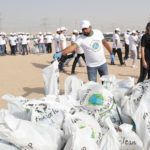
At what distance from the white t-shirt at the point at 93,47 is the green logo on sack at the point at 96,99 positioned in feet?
8.27

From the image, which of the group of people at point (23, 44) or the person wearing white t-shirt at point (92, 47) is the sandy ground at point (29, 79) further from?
the group of people at point (23, 44)

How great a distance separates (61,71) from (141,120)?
8.84 m

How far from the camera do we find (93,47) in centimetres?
629

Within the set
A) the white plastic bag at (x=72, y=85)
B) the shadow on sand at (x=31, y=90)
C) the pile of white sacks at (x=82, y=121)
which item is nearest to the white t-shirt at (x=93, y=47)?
the white plastic bag at (x=72, y=85)

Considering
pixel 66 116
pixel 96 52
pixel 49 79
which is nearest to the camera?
pixel 66 116

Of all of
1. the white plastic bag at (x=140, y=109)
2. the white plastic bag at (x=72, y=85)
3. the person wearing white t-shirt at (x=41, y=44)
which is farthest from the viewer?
the person wearing white t-shirt at (x=41, y=44)

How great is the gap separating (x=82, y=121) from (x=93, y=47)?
3161 millimetres

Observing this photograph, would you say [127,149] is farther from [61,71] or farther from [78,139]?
[61,71]

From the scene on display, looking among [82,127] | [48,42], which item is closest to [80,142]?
[82,127]

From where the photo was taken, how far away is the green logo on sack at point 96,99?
3682 mm

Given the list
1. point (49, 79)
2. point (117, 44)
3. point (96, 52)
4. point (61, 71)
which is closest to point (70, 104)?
point (49, 79)

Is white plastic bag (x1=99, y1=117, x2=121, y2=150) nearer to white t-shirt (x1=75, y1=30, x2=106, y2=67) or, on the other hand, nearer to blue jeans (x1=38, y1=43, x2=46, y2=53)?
white t-shirt (x1=75, y1=30, x2=106, y2=67)

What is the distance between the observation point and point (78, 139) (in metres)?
→ 3.03

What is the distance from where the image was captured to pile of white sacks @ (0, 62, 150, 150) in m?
3.06
